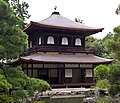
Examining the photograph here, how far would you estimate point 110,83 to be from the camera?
9.37 meters

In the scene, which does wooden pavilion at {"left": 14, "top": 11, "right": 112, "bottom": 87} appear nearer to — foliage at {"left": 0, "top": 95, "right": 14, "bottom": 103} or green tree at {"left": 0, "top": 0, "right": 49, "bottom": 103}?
green tree at {"left": 0, "top": 0, "right": 49, "bottom": 103}

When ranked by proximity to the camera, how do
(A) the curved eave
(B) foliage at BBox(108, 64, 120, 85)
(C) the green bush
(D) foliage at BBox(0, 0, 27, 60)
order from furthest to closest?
(A) the curved eave
(D) foliage at BBox(0, 0, 27, 60)
(C) the green bush
(B) foliage at BBox(108, 64, 120, 85)

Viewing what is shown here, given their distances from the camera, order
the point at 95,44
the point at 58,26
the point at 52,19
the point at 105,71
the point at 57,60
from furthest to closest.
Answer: the point at 95,44
the point at 52,19
the point at 58,26
the point at 57,60
the point at 105,71

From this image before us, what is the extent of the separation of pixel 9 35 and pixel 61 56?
14484 mm

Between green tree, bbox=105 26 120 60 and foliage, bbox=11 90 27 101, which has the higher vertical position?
green tree, bbox=105 26 120 60

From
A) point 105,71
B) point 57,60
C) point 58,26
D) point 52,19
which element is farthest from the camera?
point 52,19

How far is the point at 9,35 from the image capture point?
454 inches

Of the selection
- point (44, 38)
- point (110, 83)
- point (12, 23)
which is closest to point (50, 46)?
point (44, 38)

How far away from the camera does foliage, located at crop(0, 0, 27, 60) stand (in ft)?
36.3

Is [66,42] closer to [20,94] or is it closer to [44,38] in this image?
[44,38]

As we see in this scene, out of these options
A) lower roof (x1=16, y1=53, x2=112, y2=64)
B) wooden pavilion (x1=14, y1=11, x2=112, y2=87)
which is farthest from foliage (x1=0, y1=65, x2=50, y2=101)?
wooden pavilion (x1=14, y1=11, x2=112, y2=87)

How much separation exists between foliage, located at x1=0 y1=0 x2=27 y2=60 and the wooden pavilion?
11649mm

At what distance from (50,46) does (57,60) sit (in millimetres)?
2578

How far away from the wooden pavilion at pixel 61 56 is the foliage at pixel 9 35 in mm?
11649
